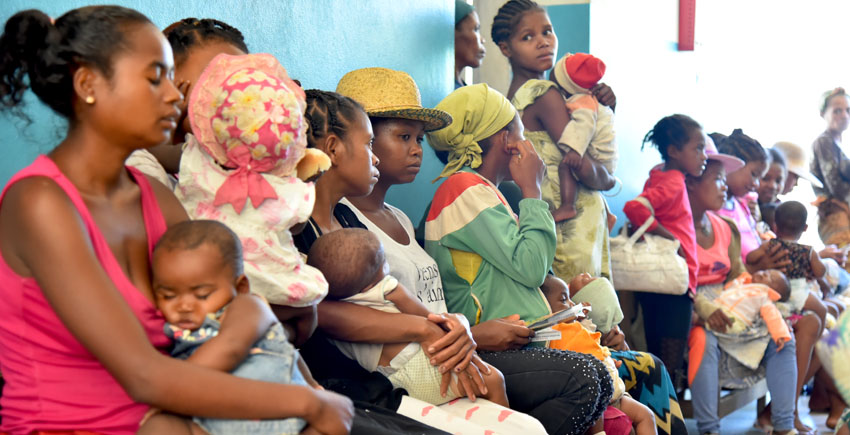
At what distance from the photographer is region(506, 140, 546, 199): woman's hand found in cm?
333

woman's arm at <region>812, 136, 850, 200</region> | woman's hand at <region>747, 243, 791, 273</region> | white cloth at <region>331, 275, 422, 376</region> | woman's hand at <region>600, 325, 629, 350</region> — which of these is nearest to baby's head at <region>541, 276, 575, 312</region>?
woman's hand at <region>600, 325, 629, 350</region>

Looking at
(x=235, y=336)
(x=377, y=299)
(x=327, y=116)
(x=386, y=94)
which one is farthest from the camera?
(x=386, y=94)

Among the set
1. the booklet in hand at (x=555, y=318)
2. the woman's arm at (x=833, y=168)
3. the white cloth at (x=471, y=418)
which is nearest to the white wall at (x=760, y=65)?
the woman's arm at (x=833, y=168)

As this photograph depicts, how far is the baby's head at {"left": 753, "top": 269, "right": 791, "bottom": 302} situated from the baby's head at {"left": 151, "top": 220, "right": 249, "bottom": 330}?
4113mm

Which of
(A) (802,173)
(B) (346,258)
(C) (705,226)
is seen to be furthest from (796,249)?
(B) (346,258)

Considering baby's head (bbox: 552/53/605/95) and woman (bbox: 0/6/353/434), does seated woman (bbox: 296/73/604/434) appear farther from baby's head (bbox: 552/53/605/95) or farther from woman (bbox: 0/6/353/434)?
baby's head (bbox: 552/53/605/95)

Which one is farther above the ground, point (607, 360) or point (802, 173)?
point (607, 360)

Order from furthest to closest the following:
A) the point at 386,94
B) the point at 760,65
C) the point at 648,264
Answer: the point at 760,65 → the point at 648,264 → the point at 386,94

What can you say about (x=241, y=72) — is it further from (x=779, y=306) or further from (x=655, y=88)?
(x=655, y=88)

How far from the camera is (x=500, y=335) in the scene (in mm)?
2869

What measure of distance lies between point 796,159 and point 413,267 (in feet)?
16.4

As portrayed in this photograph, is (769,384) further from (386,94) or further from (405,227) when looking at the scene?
(386,94)

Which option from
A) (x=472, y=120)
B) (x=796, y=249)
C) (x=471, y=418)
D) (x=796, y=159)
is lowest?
(x=796, y=249)

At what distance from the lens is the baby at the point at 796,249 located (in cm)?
534
